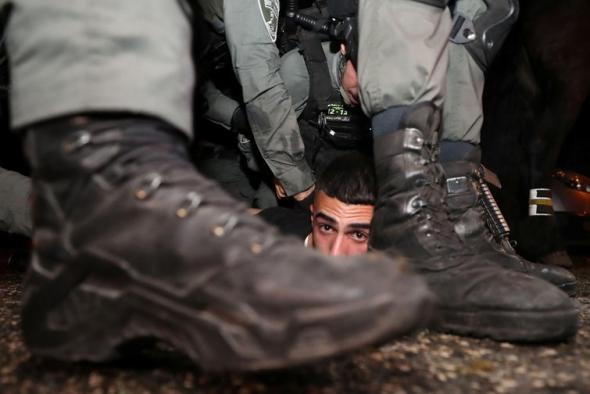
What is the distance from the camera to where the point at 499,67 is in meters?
2.92

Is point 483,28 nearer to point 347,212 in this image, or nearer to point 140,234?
point 347,212

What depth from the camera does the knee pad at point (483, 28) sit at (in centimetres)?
123

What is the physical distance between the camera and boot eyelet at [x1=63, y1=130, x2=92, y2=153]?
508mm

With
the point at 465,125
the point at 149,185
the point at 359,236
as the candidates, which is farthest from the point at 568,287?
the point at 149,185

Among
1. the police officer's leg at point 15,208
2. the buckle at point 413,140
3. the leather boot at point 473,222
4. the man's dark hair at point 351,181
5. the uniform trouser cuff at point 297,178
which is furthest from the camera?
the uniform trouser cuff at point 297,178

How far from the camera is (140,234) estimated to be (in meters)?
0.50

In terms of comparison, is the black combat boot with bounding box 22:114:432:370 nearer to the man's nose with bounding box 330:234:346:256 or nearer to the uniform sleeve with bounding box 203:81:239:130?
the man's nose with bounding box 330:234:346:256

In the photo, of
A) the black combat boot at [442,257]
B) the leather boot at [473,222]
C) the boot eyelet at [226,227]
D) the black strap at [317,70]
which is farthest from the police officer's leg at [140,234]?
the black strap at [317,70]

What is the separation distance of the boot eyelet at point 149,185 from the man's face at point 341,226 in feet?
3.72

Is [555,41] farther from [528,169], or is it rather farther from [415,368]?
[415,368]

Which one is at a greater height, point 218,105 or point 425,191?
point 425,191

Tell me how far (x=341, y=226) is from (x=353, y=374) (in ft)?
3.39


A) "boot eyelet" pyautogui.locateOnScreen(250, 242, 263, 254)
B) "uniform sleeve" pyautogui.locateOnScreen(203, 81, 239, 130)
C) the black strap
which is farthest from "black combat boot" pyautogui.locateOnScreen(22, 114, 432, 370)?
"uniform sleeve" pyautogui.locateOnScreen(203, 81, 239, 130)

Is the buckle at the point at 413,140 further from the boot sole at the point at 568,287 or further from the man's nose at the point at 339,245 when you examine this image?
the man's nose at the point at 339,245
